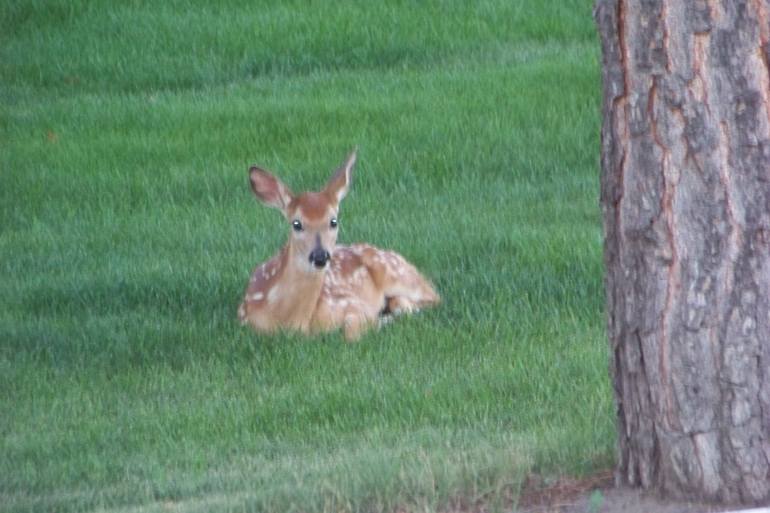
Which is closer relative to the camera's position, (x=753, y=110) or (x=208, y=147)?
(x=753, y=110)

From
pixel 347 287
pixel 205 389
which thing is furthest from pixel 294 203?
pixel 205 389

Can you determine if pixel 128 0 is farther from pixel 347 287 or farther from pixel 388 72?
pixel 347 287

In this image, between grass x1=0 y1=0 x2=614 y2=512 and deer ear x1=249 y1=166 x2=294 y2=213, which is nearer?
grass x1=0 y1=0 x2=614 y2=512

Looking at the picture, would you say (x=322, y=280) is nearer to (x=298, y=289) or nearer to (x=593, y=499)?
(x=298, y=289)

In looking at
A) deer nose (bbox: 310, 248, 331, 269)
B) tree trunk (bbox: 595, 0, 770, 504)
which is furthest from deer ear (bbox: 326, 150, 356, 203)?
tree trunk (bbox: 595, 0, 770, 504)

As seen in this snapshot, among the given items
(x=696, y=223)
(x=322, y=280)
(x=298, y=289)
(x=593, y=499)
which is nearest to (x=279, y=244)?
(x=322, y=280)

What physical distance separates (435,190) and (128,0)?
702 cm

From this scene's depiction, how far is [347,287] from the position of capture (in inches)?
408

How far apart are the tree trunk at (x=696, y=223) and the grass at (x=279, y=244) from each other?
2.43 ft

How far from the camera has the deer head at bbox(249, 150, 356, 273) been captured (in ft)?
32.5

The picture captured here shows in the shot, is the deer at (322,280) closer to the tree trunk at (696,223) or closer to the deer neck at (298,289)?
the deer neck at (298,289)

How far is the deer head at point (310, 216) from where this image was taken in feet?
32.5

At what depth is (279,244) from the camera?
11773 mm

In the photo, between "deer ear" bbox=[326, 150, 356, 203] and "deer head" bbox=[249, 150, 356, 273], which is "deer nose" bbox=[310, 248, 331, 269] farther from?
"deer ear" bbox=[326, 150, 356, 203]
